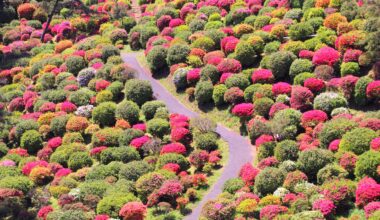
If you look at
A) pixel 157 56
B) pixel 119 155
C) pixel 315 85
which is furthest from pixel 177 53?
pixel 315 85

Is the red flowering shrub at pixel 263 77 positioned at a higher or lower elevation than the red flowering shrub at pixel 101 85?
higher

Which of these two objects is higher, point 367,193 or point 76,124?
point 367,193

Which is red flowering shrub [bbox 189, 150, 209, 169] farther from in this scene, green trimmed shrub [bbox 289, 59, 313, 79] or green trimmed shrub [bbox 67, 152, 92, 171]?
green trimmed shrub [bbox 289, 59, 313, 79]

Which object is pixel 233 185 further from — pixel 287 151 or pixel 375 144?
pixel 375 144

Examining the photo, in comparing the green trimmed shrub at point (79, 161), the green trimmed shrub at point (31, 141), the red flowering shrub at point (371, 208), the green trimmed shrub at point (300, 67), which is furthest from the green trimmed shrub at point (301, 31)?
the green trimmed shrub at point (31, 141)

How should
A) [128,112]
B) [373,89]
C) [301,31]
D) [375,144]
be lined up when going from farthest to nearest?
[301,31] → [128,112] → [373,89] → [375,144]

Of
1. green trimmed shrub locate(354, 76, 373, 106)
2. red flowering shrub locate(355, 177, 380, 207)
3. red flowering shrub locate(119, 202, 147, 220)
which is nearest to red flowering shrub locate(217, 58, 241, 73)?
green trimmed shrub locate(354, 76, 373, 106)

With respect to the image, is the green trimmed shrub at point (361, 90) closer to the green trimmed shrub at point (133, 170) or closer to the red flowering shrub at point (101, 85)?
the green trimmed shrub at point (133, 170)
